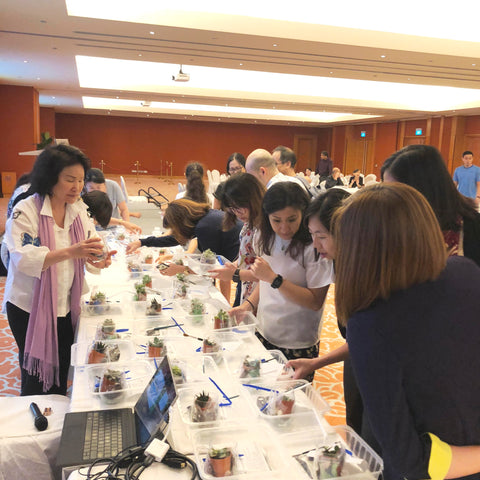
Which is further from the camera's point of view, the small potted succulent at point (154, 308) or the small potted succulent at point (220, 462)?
the small potted succulent at point (154, 308)

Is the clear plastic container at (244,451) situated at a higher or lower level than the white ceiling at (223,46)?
lower

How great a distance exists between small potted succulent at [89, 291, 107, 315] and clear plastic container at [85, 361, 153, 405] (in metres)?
0.74

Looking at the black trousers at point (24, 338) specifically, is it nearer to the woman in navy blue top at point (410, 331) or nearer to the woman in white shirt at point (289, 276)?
the woman in white shirt at point (289, 276)

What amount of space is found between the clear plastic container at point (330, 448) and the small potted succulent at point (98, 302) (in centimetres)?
138

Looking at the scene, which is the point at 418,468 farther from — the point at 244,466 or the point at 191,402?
the point at 191,402

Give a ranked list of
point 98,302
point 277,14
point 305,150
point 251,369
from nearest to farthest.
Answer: point 251,369 < point 98,302 < point 277,14 < point 305,150

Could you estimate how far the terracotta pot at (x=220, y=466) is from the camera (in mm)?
1194

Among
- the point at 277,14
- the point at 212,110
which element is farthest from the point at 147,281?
the point at 212,110

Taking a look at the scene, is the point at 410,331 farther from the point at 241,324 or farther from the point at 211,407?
the point at 241,324

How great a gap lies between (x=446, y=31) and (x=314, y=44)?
2015 millimetres

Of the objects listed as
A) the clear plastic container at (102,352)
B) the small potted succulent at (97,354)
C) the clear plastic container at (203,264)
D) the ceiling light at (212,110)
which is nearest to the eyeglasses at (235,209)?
the clear plastic container at (203,264)

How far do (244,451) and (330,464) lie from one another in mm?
232

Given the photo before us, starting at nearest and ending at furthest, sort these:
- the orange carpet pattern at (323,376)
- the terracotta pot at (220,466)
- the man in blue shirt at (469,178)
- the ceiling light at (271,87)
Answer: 1. the terracotta pot at (220,466)
2. the orange carpet pattern at (323,376)
3. the man in blue shirt at (469,178)
4. the ceiling light at (271,87)

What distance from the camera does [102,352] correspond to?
1.86 metres
